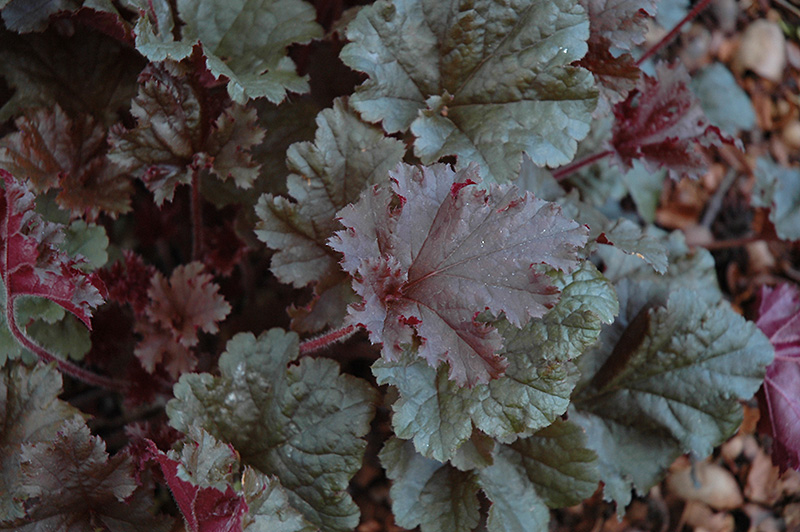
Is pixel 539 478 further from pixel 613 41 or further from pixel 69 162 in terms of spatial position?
pixel 69 162

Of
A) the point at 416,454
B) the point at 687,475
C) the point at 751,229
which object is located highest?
the point at 416,454

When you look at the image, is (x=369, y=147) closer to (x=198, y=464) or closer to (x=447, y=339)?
(x=447, y=339)

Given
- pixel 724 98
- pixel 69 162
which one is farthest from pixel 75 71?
pixel 724 98

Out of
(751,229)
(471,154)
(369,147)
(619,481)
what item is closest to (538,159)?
(471,154)

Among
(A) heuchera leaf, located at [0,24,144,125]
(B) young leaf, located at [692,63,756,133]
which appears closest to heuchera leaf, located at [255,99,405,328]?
(A) heuchera leaf, located at [0,24,144,125]

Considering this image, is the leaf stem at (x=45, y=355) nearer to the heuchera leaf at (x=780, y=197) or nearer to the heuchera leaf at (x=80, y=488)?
the heuchera leaf at (x=80, y=488)
